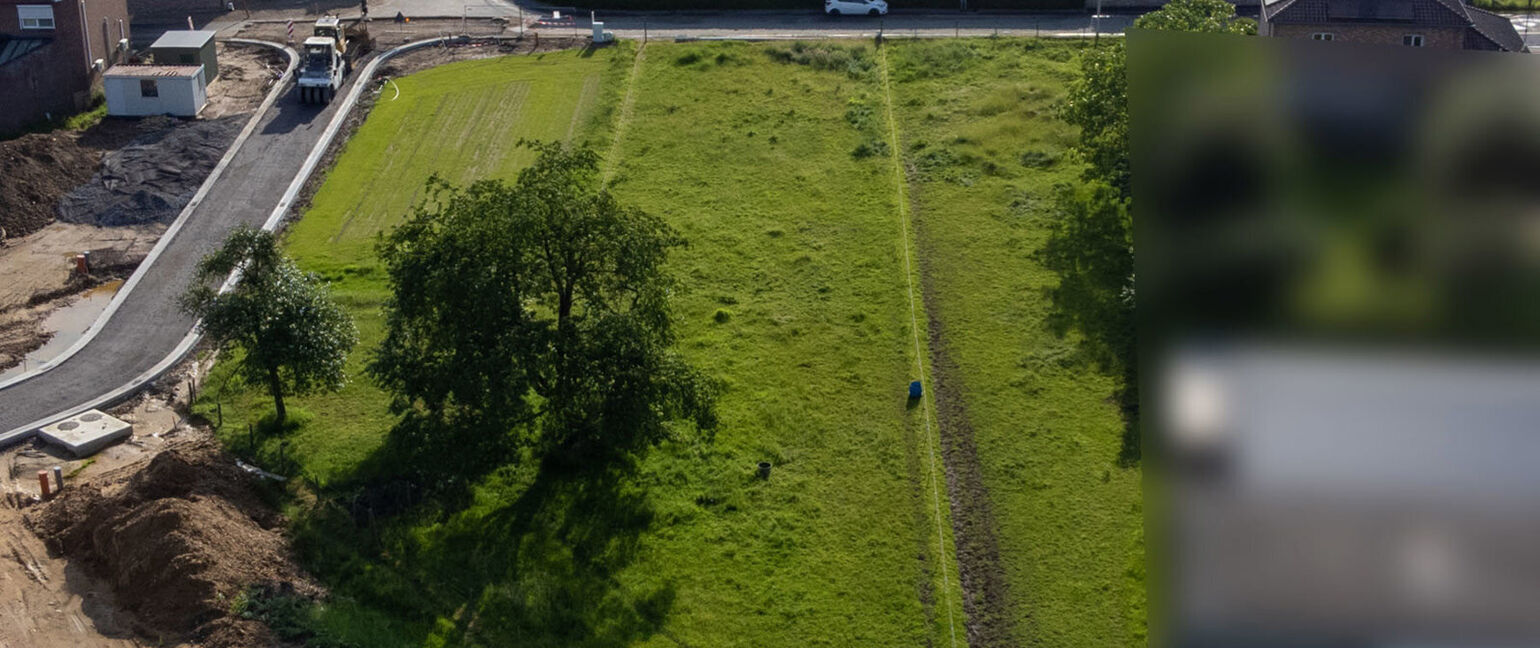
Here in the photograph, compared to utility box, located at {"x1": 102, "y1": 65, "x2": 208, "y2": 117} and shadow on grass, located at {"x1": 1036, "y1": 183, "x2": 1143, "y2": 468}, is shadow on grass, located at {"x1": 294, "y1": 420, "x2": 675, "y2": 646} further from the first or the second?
utility box, located at {"x1": 102, "y1": 65, "x2": 208, "y2": 117}

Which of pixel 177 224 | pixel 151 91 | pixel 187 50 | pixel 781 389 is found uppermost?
pixel 187 50

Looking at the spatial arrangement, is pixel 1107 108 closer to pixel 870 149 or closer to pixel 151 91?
pixel 870 149

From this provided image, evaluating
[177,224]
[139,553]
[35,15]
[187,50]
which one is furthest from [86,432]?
[35,15]

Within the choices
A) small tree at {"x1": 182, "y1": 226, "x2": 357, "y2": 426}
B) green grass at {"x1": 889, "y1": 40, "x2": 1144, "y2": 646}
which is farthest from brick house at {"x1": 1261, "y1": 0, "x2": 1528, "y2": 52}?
small tree at {"x1": 182, "y1": 226, "x2": 357, "y2": 426}

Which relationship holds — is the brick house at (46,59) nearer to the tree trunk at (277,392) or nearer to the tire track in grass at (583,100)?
the tire track in grass at (583,100)

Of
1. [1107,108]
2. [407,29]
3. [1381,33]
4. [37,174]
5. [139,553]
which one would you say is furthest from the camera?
[407,29]

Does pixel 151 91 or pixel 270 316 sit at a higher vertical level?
pixel 151 91

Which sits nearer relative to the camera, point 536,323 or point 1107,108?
point 536,323

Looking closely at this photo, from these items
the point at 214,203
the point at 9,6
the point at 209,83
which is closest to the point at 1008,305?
the point at 214,203

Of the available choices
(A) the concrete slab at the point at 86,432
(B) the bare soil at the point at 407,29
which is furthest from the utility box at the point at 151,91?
(A) the concrete slab at the point at 86,432
